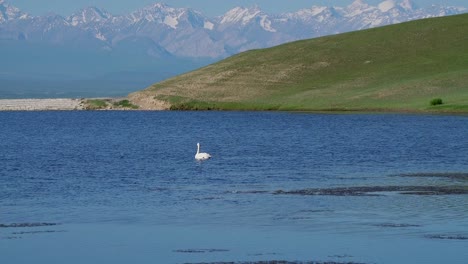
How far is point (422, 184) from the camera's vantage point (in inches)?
1497

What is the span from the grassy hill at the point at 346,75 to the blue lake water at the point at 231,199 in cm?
3146

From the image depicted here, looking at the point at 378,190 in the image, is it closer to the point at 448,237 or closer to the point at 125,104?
the point at 448,237

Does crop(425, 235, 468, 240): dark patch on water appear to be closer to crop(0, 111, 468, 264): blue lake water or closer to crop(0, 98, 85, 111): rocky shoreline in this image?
crop(0, 111, 468, 264): blue lake water

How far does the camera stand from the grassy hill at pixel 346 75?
335ft

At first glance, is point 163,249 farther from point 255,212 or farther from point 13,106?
point 13,106

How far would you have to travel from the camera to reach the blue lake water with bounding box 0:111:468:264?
991 inches

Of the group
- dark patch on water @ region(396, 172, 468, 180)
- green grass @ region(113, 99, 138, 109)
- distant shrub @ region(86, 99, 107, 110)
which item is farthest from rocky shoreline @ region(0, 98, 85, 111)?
dark patch on water @ region(396, 172, 468, 180)

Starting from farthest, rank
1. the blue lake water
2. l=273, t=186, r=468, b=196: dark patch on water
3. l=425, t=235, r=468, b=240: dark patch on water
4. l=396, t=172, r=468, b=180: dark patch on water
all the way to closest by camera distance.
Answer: l=396, t=172, r=468, b=180: dark patch on water
l=273, t=186, r=468, b=196: dark patch on water
l=425, t=235, r=468, b=240: dark patch on water
the blue lake water

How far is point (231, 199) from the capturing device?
34.3 meters

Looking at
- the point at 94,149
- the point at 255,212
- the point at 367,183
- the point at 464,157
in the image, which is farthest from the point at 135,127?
the point at 255,212

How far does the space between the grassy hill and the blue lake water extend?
31.5m

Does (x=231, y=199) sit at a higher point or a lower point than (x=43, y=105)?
higher

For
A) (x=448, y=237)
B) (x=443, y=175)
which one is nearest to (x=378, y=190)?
(x=443, y=175)

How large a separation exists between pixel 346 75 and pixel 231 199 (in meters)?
86.3
